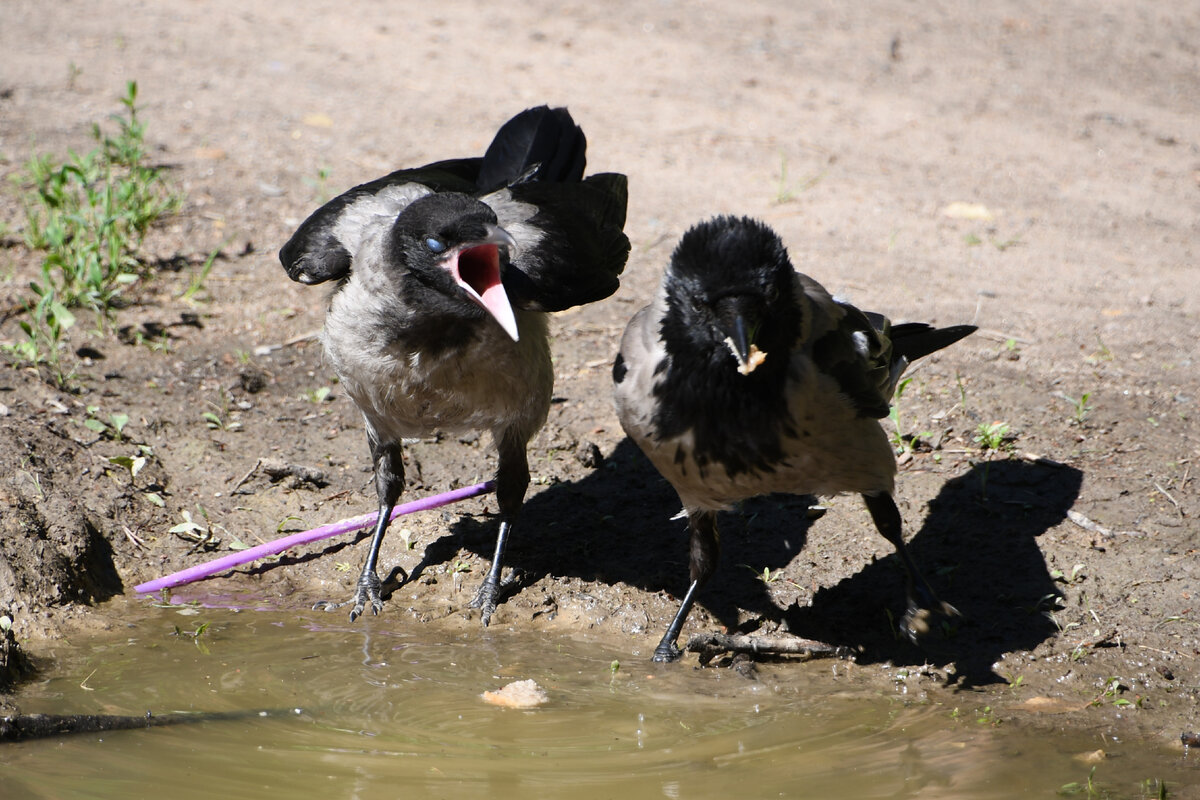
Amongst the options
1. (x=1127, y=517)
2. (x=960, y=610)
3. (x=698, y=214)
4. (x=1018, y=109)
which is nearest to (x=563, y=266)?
(x=960, y=610)

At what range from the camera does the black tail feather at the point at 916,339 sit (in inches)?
195

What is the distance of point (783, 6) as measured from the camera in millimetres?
12484

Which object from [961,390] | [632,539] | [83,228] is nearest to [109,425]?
[83,228]

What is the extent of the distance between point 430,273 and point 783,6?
9.23 meters

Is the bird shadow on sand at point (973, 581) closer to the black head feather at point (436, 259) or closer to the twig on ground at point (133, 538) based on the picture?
the black head feather at point (436, 259)

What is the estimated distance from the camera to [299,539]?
5254 millimetres

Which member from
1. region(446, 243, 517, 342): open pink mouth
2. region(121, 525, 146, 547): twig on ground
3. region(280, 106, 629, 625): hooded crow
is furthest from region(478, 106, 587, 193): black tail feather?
region(121, 525, 146, 547): twig on ground

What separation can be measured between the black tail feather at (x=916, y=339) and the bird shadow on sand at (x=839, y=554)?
0.69 meters

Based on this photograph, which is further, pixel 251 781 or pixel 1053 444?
pixel 1053 444

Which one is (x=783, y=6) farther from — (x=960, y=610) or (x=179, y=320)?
(x=960, y=610)

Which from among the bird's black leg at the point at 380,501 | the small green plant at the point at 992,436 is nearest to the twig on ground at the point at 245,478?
the bird's black leg at the point at 380,501

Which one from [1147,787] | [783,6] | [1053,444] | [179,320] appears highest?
[783,6]

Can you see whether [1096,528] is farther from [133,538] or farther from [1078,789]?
[133,538]

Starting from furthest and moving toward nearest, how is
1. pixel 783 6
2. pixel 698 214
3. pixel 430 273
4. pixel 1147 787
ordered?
pixel 783 6, pixel 698 214, pixel 430 273, pixel 1147 787
